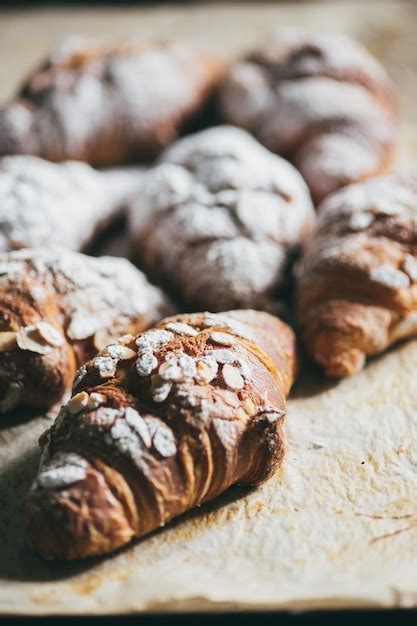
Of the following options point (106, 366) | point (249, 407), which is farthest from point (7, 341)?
point (249, 407)

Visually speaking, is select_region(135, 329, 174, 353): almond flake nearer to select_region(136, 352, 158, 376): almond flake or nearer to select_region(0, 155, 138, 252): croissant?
select_region(136, 352, 158, 376): almond flake

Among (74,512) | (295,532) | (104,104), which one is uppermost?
(104,104)

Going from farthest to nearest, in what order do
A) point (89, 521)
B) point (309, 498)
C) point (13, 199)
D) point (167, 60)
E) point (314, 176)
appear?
point (167, 60) → point (314, 176) → point (13, 199) → point (309, 498) → point (89, 521)

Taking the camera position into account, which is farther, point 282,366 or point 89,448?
point 282,366

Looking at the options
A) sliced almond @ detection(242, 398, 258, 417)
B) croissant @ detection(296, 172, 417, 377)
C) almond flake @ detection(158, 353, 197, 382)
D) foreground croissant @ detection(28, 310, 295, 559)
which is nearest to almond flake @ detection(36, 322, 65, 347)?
foreground croissant @ detection(28, 310, 295, 559)

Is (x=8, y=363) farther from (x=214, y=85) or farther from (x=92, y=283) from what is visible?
(x=214, y=85)

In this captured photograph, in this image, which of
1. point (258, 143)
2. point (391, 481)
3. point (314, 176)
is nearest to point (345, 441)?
point (391, 481)

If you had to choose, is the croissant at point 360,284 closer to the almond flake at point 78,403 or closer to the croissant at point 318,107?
the croissant at point 318,107

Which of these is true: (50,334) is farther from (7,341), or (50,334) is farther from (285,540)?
(285,540)
